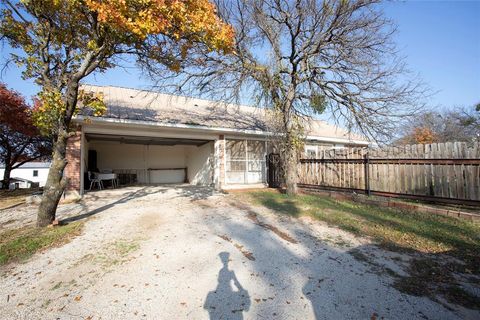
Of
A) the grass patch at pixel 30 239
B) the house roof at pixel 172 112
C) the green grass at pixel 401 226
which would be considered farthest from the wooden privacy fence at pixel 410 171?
the grass patch at pixel 30 239

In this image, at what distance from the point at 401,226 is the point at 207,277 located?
448cm

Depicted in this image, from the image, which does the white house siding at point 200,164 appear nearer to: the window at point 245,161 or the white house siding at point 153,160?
the white house siding at point 153,160

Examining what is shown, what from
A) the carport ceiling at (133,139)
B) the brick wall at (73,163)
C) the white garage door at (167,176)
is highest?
the carport ceiling at (133,139)

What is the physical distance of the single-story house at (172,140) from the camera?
925cm

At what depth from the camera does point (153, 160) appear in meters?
16.4

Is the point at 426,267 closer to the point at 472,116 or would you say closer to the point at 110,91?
the point at 110,91

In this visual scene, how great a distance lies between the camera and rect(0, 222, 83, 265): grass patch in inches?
166

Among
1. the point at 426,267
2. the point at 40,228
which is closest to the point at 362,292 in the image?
the point at 426,267

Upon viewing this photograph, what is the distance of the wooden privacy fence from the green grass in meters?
0.94

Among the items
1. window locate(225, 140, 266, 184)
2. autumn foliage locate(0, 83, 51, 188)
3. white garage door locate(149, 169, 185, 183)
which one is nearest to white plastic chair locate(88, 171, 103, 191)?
autumn foliage locate(0, 83, 51, 188)

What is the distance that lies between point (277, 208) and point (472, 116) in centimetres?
3048

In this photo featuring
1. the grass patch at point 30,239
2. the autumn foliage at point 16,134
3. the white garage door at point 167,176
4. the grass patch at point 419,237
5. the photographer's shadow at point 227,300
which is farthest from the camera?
the white garage door at point 167,176

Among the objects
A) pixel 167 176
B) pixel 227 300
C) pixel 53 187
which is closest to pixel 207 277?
pixel 227 300

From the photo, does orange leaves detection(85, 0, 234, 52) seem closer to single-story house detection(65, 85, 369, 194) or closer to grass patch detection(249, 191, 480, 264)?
single-story house detection(65, 85, 369, 194)
